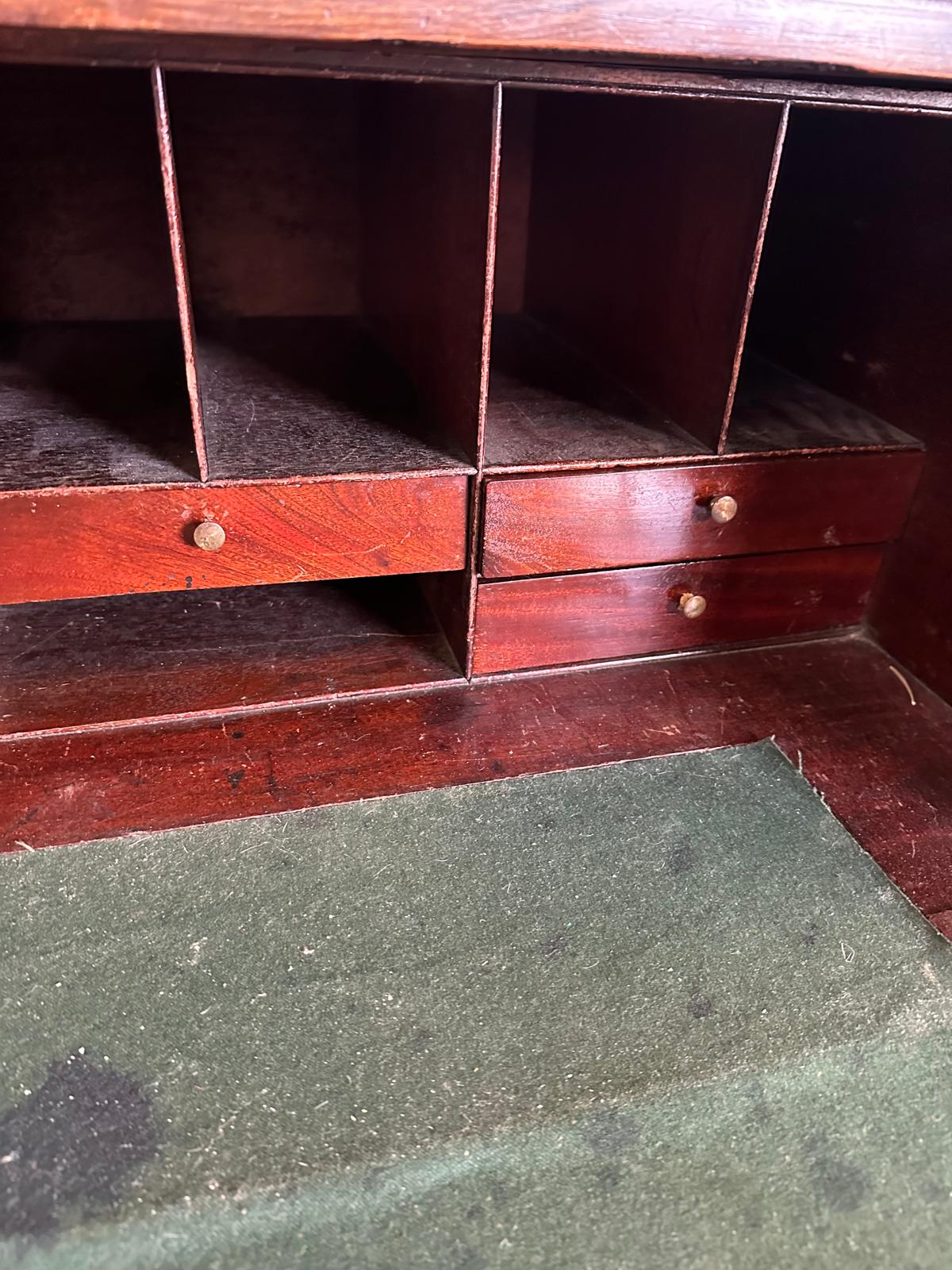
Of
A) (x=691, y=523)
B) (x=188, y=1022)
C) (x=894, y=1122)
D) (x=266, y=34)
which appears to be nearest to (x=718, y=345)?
(x=691, y=523)

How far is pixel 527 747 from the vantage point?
1.26 m

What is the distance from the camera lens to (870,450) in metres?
1.35

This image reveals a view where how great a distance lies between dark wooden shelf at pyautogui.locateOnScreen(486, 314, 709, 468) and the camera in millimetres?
1238

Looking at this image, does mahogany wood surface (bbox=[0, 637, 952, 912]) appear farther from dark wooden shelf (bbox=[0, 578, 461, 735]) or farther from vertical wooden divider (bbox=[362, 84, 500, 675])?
vertical wooden divider (bbox=[362, 84, 500, 675])

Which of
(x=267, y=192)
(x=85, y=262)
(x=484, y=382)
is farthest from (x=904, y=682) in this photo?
(x=85, y=262)

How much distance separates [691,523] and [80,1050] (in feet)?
3.19

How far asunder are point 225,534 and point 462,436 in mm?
327

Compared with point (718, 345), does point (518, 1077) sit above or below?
below

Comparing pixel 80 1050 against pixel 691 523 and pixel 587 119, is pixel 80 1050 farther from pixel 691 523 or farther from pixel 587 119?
pixel 587 119

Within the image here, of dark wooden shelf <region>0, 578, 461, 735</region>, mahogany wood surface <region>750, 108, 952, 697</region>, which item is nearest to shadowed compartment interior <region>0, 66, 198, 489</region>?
dark wooden shelf <region>0, 578, 461, 735</region>

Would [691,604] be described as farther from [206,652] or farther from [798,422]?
[206,652]

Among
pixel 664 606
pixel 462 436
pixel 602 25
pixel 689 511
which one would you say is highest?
pixel 602 25

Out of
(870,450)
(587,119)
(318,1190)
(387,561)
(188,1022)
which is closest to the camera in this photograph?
(318,1190)

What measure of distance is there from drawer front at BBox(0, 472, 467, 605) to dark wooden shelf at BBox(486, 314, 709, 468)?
5.0 inches
